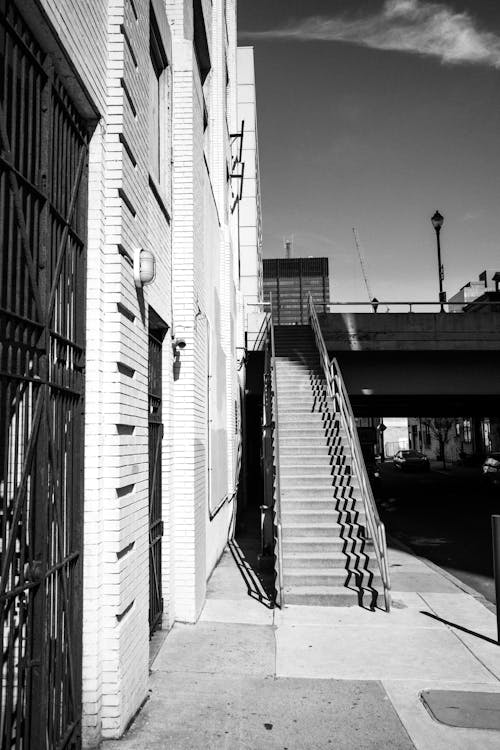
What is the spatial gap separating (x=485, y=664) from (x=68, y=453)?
4.58 m

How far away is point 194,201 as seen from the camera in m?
7.94

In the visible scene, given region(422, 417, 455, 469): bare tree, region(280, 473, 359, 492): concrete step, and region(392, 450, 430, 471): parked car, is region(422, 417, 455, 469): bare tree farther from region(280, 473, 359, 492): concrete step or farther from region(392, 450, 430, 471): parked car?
region(280, 473, 359, 492): concrete step

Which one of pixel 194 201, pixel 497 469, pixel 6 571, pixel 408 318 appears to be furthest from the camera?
pixel 497 469

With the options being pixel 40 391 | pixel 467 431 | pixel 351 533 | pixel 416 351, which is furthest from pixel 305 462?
pixel 467 431

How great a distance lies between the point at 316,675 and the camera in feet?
18.5

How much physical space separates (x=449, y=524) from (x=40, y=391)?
1545cm

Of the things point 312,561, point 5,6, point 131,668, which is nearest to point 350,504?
point 312,561

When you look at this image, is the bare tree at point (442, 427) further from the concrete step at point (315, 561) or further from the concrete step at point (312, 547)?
the concrete step at point (315, 561)

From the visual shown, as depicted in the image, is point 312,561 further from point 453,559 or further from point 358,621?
point 453,559

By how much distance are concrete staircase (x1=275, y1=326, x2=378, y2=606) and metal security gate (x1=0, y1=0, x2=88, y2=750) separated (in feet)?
16.4

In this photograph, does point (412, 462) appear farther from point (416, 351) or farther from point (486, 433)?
point (416, 351)

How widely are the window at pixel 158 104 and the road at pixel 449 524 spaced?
7.32 metres

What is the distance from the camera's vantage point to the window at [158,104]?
677 cm

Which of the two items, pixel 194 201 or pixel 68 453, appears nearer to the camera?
pixel 68 453
